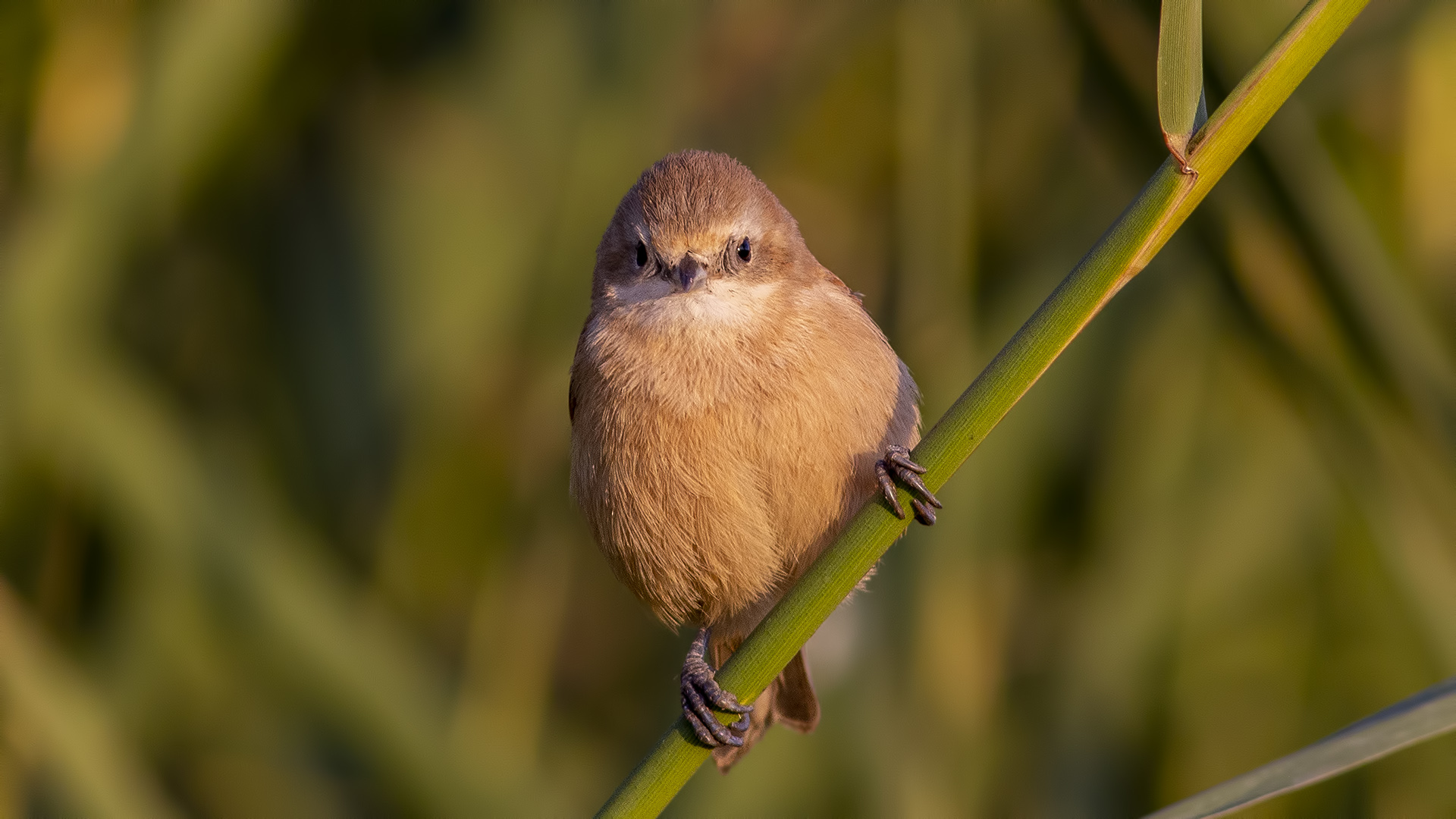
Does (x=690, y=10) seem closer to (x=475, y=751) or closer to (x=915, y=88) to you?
(x=915, y=88)

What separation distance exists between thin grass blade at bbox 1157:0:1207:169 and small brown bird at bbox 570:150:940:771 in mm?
1027

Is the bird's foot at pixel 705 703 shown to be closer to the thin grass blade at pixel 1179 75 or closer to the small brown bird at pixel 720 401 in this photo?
the small brown bird at pixel 720 401

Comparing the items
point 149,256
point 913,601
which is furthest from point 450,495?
point 913,601

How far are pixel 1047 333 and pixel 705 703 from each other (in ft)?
4.70

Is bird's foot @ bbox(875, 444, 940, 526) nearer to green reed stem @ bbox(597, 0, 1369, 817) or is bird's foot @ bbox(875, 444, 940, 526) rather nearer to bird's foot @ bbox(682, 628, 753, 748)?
green reed stem @ bbox(597, 0, 1369, 817)

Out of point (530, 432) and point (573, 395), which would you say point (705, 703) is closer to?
A: point (573, 395)

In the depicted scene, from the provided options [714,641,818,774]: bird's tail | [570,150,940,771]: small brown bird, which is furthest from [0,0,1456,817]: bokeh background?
[570,150,940,771]: small brown bird

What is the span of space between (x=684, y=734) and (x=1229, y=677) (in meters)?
2.27

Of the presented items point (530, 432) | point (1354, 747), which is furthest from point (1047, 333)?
point (530, 432)

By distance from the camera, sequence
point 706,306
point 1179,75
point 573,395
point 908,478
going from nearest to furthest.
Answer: point 1179,75
point 908,478
point 706,306
point 573,395

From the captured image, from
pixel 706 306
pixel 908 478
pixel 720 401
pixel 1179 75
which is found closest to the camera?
pixel 1179 75

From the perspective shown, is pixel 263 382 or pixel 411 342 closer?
pixel 411 342

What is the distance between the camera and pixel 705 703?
9.14 feet

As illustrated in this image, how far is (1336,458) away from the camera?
2.75 m
